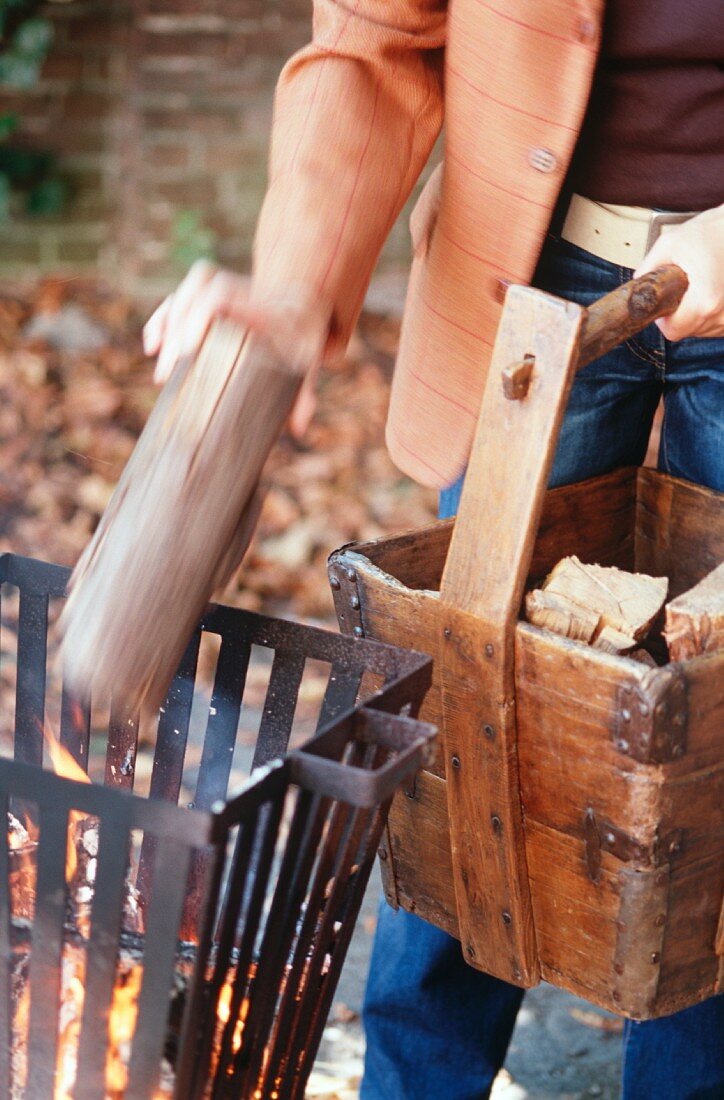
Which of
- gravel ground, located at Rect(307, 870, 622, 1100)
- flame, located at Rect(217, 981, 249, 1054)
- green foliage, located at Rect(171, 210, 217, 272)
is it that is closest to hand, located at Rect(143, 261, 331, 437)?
A: flame, located at Rect(217, 981, 249, 1054)

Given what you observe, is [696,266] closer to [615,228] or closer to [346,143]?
[615,228]

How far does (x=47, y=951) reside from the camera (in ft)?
3.74

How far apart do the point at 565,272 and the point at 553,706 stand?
675 mm

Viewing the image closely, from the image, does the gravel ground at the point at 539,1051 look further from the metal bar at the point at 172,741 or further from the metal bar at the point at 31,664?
the metal bar at the point at 31,664

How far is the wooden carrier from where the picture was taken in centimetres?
125

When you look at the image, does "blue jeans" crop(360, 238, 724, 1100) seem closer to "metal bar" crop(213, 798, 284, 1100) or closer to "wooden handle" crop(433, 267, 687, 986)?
"wooden handle" crop(433, 267, 687, 986)

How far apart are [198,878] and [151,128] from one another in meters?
3.73

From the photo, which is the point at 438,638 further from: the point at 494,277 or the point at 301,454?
the point at 301,454

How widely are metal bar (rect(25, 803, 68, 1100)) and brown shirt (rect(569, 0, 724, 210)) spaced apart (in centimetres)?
105

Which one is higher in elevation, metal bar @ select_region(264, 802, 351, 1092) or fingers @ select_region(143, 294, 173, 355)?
fingers @ select_region(143, 294, 173, 355)

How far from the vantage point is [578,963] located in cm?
141

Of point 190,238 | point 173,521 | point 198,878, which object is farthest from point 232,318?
point 190,238

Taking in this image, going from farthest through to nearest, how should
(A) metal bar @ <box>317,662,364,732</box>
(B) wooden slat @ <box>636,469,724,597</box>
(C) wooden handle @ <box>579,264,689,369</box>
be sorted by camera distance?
(B) wooden slat @ <box>636,469,724,597</box> < (A) metal bar @ <box>317,662,364,732</box> < (C) wooden handle @ <box>579,264,689,369</box>

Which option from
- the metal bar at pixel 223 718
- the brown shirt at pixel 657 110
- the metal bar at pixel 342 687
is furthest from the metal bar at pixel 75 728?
the brown shirt at pixel 657 110
